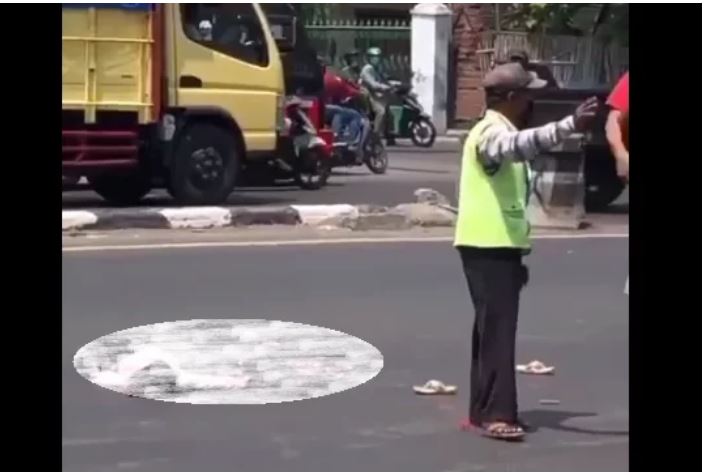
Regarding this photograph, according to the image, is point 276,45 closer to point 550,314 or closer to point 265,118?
point 265,118

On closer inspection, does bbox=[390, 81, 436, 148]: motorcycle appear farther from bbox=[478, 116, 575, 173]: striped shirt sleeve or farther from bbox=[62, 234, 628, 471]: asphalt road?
bbox=[478, 116, 575, 173]: striped shirt sleeve

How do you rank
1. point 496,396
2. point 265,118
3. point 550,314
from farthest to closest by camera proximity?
point 265,118 → point 550,314 → point 496,396

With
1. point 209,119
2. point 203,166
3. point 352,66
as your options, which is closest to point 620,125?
point 203,166

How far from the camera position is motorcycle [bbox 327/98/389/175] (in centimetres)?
1814

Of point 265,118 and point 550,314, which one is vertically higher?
point 265,118

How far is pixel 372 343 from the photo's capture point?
8.23m

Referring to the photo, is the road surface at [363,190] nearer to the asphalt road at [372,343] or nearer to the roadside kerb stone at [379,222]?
the roadside kerb stone at [379,222]

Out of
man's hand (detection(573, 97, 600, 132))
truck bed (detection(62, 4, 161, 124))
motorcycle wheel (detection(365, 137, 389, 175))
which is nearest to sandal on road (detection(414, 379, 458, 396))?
man's hand (detection(573, 97, 600, 132))

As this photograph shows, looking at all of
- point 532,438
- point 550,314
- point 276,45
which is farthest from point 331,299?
point 276,45

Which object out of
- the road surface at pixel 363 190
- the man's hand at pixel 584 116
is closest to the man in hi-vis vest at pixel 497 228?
the man's hand at pixel 584 116

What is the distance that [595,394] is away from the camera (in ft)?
23.6

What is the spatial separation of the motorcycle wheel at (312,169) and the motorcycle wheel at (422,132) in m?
6.73

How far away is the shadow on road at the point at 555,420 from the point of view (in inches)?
254
